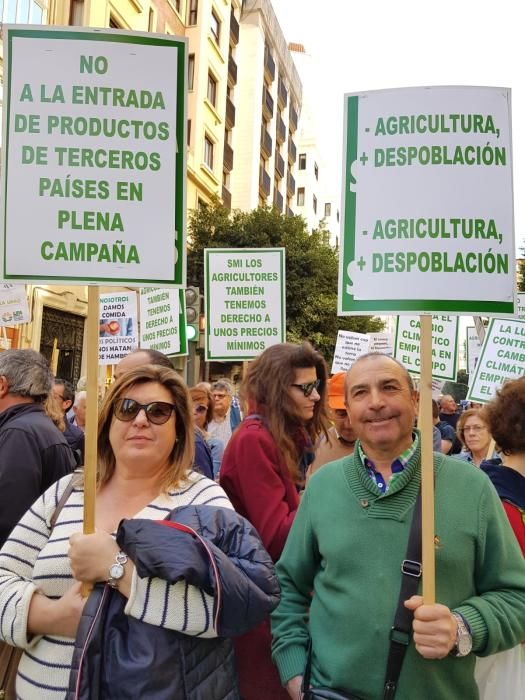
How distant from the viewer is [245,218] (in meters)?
25.8

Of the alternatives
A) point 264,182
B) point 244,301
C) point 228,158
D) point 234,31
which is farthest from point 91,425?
point 264,182

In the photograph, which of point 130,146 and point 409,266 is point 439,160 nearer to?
point 409,266

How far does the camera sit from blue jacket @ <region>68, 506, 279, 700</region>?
175 centimetres

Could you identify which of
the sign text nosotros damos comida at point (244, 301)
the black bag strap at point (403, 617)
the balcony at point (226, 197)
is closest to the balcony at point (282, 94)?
the balcony at point (226, 197)

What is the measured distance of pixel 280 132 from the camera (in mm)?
38500

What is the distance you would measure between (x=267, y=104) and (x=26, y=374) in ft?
113

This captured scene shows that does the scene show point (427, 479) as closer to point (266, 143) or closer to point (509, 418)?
point (509, 418)

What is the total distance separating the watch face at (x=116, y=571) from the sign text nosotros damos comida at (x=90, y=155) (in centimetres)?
98

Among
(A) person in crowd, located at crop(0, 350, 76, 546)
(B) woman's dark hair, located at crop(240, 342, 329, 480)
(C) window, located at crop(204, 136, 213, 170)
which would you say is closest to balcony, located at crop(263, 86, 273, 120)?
(C) window, located at crop(204, 136, 213, 170)

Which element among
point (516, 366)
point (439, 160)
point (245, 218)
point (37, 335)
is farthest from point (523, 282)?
point (439, 160)

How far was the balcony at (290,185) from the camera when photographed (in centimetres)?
4152

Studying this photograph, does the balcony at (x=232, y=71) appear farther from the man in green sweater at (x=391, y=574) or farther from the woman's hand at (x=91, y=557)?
the woman's hand at (x=91, y=557)

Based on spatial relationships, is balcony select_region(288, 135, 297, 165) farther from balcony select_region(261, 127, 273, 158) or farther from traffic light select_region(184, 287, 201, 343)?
traffic light select_region(184, 287, 201, 343)

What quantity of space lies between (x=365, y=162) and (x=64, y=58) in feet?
3.68
